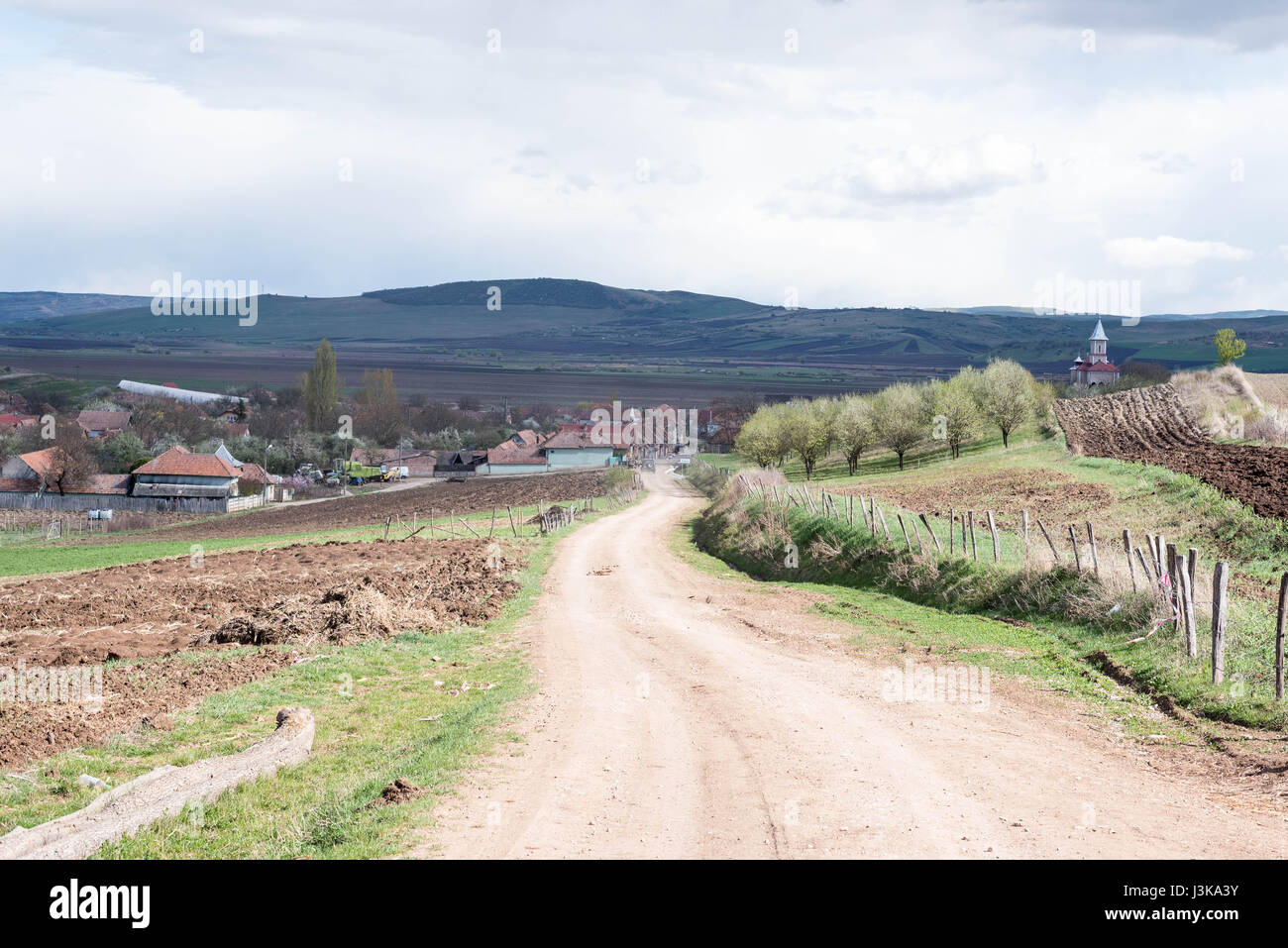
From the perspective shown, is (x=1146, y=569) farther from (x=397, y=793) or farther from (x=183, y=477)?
(x=183, y=477)

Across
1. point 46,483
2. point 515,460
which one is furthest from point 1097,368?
point 46,483

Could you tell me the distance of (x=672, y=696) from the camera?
17.0 meters

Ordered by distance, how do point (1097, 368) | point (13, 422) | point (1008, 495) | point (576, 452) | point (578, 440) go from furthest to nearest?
1. point (1097, 368)
2. point (13, 422)
3. point (578, 440)
4. point (576, 452)
5. point (1008, 495)

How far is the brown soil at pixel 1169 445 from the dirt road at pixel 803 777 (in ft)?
60.3

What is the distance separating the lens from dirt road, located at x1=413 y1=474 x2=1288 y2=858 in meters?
9.99

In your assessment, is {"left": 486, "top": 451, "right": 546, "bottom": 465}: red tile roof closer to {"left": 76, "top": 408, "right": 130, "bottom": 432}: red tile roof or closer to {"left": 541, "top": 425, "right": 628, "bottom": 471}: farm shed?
{"left": 541, "top": 425, "right": 628, "bottom": 471}: farm shed

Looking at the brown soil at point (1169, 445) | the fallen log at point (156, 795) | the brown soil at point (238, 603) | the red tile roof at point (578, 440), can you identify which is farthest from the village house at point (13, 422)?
the fallen log at point (156, 795)

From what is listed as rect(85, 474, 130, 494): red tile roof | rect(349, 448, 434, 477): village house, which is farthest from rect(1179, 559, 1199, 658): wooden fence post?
rect(349, 448, 434, 477): village house

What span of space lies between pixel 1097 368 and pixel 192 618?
443 ft

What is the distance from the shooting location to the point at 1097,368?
452ft

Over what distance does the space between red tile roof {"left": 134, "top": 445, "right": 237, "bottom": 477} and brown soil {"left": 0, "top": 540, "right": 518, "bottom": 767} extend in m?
57.7
